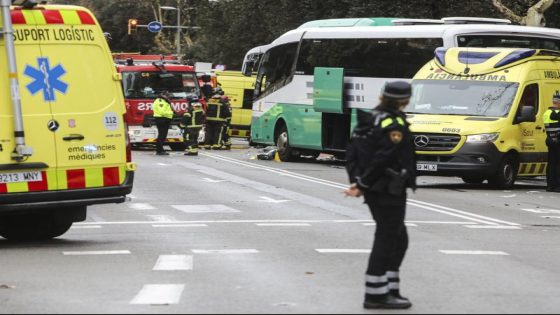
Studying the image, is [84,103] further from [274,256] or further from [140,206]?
[140,206]

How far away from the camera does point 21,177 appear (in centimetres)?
1252

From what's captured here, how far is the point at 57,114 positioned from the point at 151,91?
77.3ft

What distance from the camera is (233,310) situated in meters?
8.73

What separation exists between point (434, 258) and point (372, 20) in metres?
18.8

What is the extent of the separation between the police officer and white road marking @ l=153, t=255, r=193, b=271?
108 inches

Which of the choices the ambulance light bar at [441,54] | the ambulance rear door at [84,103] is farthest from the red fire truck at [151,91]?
the ambulance rear door at [84,103]

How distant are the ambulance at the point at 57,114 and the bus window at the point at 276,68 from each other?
18550 mm

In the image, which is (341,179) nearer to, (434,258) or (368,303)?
(434,258)

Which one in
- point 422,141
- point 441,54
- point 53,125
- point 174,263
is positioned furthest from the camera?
point 441,54

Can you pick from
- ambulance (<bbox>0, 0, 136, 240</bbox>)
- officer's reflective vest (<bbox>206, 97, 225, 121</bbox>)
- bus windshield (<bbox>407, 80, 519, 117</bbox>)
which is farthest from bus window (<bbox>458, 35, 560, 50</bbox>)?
ambulance (<bbox>0, 0, 136, 240</bbox>)

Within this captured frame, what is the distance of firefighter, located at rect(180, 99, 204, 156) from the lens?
110 ft

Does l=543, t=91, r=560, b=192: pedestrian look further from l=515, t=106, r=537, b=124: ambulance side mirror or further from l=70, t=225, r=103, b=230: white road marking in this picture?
l=70, t=225, r=103, b=230: white road marking

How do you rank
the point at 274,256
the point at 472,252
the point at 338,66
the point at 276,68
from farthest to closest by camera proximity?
1. the point at 276,68
2. the point at 338,66
3. the point at 472,252
4. the point at 274,256

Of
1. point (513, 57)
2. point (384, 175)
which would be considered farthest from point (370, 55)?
point (384, 175)
